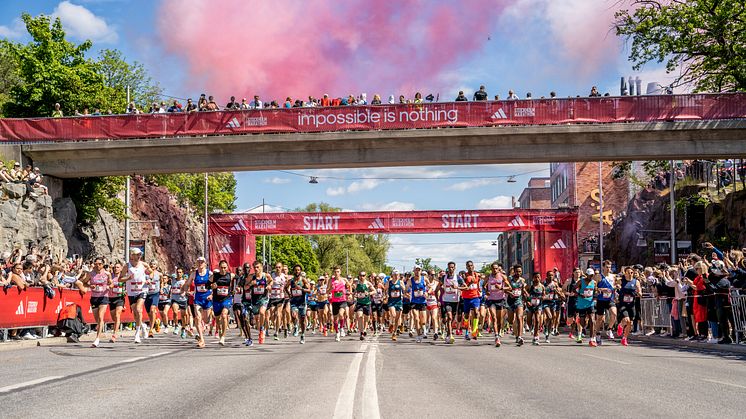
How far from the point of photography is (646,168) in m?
44.4

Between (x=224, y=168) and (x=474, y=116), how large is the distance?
10.7 m

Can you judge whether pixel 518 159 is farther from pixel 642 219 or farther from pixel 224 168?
pixel 642 219

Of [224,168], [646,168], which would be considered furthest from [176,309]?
[646,168]

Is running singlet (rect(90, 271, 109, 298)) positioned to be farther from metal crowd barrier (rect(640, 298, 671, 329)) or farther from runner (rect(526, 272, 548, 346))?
metal crowd barrier (rect(640, 298, 671, 329))

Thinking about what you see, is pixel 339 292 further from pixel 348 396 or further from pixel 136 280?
pixel 348 396

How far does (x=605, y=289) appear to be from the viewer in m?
21.1

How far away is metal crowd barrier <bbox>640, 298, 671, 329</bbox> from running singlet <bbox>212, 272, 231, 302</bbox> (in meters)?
13.1

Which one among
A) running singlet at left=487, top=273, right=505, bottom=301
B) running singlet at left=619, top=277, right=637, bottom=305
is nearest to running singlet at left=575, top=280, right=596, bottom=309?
running singlet at left=487, top=273, right=505, bottom=301

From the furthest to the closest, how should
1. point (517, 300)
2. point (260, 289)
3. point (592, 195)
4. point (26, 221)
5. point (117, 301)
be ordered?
point (592, 195) → point (26, 221) → point (260, 289) → point (517, 300) → point (117, 301)

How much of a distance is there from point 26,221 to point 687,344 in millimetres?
24664

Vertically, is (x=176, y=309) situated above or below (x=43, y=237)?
below

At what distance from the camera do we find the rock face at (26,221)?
31188mm

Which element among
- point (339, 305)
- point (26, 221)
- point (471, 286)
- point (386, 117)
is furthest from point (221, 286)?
point (26, 221)

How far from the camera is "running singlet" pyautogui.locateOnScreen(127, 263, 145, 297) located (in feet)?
64.5
